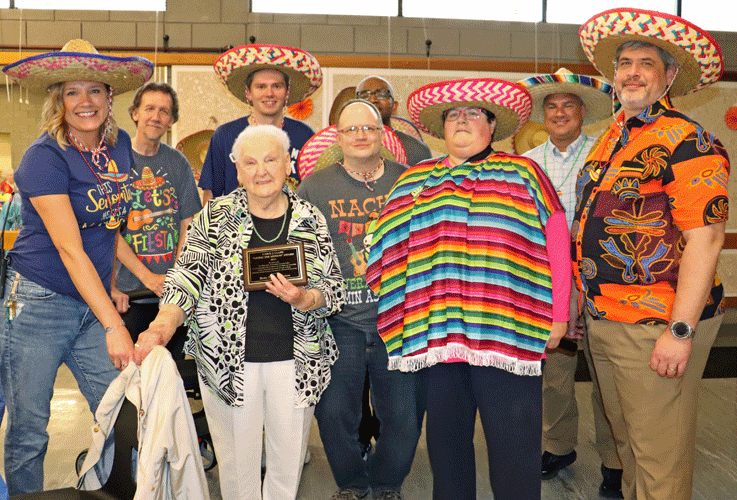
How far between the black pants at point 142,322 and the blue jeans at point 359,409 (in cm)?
68

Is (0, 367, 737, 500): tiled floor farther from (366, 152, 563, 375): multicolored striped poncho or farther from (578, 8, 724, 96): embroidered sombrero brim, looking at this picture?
(578, 8, 724, 96): embroidered sombrero brim

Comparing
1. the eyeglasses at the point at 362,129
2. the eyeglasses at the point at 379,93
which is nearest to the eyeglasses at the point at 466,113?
the eyeglasses at the point at 362,129

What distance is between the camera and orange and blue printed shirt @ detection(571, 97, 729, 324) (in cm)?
203

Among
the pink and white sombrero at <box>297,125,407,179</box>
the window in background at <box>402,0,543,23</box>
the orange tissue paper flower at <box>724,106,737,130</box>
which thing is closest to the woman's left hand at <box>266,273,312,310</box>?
the pink and white sombrero at <box>297,125,407,179</box>

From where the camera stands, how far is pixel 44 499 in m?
1.85

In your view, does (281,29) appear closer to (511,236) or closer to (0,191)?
(0,191)

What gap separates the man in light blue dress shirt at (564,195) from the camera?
9.99 feet

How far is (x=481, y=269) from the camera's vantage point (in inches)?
81.7

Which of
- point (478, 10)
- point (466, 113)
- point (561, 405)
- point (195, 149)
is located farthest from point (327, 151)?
point (478, 10)

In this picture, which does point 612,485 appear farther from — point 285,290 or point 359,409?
point 285,290

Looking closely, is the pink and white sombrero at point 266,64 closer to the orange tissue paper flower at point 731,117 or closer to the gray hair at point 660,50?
the gray hair at point 660,50

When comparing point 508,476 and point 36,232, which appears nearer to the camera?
point 508,476

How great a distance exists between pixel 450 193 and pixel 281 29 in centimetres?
616

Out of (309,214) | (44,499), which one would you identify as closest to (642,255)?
(309,214)
